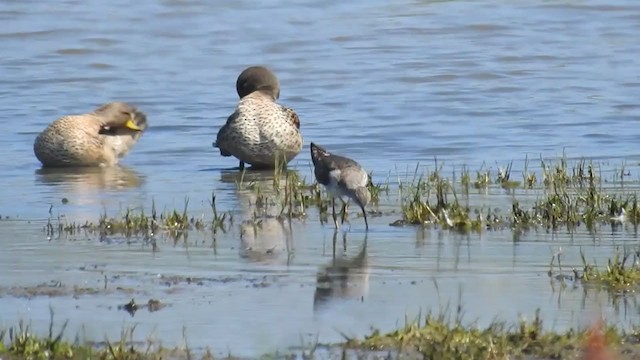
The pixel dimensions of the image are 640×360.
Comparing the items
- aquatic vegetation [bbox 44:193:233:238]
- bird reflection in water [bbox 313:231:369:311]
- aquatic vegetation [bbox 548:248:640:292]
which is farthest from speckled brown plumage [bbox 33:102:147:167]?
aquatic vegetation [bbox 548:248:640:292]

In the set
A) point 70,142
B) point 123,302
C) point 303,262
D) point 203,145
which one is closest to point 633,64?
point 203,145

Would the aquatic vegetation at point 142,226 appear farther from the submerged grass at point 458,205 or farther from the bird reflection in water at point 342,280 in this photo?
the bird reflection in water at point 342,280

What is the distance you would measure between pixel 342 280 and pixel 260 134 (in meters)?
5.06

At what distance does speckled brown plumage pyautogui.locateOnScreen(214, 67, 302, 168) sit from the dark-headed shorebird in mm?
2342

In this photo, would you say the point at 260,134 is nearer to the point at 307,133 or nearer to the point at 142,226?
the point at 307,133

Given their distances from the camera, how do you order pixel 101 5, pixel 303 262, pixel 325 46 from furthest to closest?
1. pixel 101 5
2. pixel 325 46
3. pixel 303 262

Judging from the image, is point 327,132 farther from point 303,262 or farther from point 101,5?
point 101,5

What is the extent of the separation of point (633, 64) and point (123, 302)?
1268cm

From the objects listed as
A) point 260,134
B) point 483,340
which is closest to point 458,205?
point 483,340

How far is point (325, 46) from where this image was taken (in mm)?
21016

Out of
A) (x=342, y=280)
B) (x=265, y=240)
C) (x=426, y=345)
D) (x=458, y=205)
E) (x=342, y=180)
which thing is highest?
(x=342, y=180)

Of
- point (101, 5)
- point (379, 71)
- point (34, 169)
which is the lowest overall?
point (34, 169)

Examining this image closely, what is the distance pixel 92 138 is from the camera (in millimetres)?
13180

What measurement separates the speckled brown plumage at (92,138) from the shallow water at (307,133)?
221 mm
